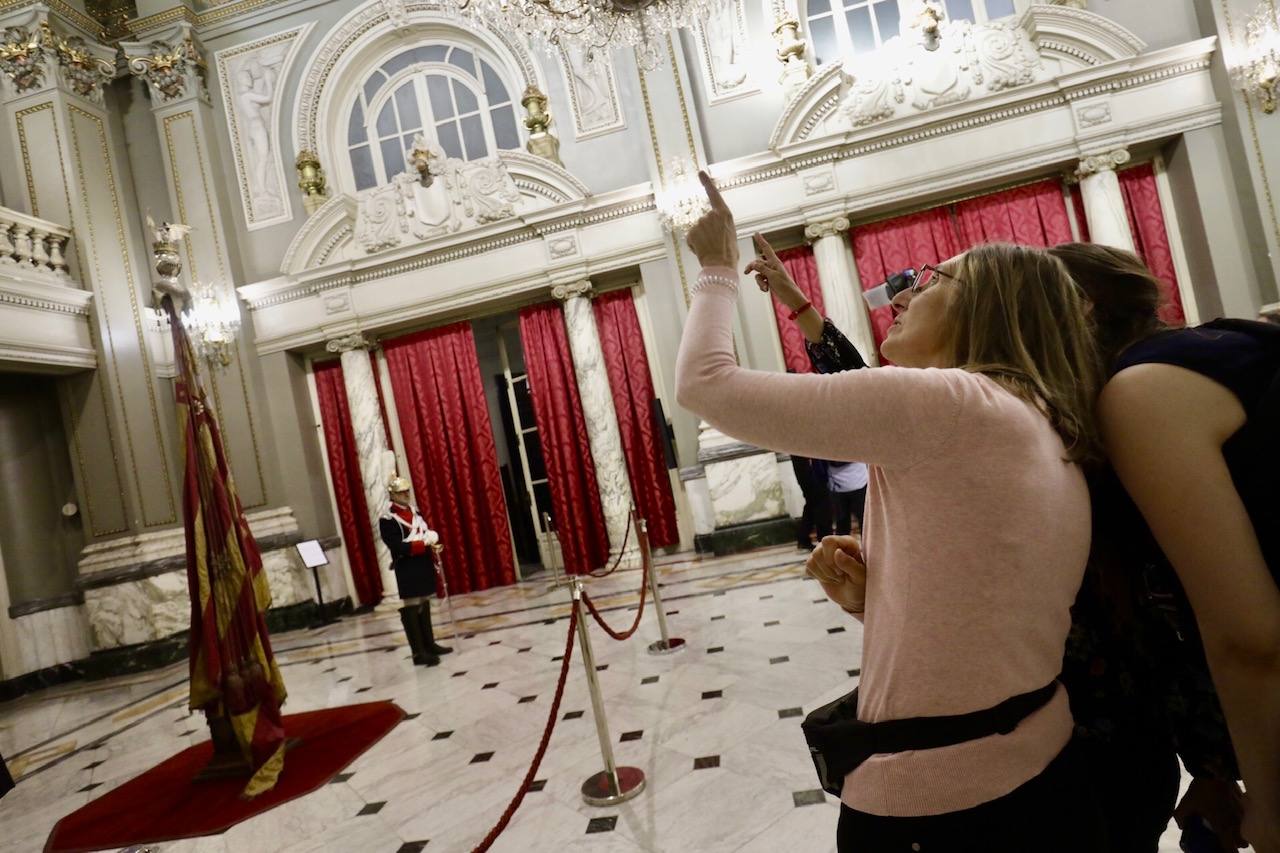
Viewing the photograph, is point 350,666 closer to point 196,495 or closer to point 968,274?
point 196,495

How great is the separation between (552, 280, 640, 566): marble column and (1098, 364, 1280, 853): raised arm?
7.84m

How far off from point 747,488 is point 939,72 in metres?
5.04

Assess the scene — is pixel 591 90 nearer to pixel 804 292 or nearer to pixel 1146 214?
pixel 804 292

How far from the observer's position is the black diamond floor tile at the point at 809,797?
2.81 metres

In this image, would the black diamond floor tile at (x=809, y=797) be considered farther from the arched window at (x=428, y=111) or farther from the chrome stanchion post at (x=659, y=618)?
the arched window at (x=428, y=111)

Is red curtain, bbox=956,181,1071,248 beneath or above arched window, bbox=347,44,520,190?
beneath

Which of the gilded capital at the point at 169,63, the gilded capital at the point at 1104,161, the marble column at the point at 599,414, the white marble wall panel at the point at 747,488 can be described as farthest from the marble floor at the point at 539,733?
the gilded capital at the point at 169,63

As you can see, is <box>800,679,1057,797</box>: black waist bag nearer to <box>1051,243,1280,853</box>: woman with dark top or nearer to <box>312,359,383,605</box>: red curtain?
<box>1051,243,1280,853</box>: woman with dark top

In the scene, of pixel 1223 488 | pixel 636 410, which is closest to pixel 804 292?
pixel 636 410

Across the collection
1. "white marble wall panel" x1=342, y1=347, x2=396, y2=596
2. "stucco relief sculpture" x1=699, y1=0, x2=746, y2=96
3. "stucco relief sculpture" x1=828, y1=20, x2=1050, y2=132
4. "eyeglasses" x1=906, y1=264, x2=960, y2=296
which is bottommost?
"eyeglasses" x1=906, y1=264, x2=960, y2=296

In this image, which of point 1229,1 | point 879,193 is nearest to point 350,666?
point 879,193

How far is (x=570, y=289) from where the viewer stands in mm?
8711

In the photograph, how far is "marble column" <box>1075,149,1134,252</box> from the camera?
7.75m

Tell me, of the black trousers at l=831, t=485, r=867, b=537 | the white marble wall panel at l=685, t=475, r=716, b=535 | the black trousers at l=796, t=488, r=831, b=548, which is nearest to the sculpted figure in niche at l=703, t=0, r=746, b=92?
the white marble wall panel at l=685, t=475, r=716, b=535
